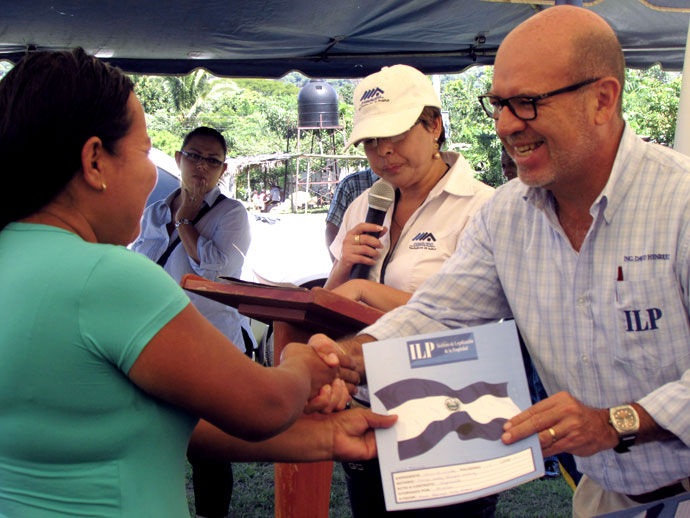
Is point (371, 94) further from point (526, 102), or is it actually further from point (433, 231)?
point (526, 102)

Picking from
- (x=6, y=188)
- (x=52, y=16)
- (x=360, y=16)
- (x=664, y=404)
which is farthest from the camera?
(x=360, y=16)

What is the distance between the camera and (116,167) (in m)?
1.60

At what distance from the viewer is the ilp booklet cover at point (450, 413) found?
1785mm


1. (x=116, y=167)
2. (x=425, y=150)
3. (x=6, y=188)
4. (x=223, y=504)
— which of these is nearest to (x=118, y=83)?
(x=116, y=167)

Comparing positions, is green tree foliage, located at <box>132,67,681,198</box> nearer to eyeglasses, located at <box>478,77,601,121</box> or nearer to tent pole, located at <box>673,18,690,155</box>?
tent pole, located at <box>673,18,690,155</box>

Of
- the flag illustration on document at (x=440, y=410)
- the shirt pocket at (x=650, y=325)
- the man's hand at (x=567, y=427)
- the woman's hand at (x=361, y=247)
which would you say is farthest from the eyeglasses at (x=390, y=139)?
the man's hand at (x=567, y=427)

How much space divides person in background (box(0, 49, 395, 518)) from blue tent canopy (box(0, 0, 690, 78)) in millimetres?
3517

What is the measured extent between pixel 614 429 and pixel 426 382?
0.54m

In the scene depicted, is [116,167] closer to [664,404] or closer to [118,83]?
[118,83]

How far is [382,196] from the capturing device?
11.3 ft

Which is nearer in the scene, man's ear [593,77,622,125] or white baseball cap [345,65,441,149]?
man's ear [593,77,622,125]

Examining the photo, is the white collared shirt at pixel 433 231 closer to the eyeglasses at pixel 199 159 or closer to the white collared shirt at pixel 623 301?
the white collared shirt at pixel 623 301

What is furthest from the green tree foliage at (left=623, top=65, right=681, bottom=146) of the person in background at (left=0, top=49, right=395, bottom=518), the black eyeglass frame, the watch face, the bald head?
the person in background at (left=0, top=49, right=395, bottom=518)

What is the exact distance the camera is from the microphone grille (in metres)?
3.40
